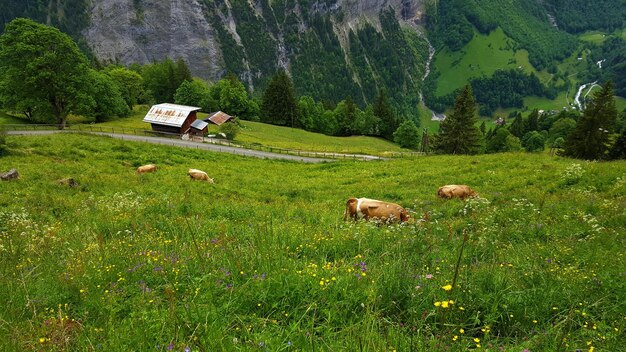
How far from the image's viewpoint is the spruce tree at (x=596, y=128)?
54.7 metres

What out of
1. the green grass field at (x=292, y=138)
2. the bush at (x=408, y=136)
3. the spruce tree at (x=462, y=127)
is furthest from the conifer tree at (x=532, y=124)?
the spruce tree at (x=462, y=127)

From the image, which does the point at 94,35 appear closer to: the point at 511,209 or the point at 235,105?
the point at 235,105

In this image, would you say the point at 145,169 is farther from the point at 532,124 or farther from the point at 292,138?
the point at 532,124

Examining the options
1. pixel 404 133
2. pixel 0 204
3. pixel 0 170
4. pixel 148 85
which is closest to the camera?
pixel 0 204

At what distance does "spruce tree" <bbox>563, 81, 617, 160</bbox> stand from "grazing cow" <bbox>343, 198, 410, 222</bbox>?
58.2m

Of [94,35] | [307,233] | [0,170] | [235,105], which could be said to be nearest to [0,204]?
[0,170]

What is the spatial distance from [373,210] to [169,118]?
63.0m

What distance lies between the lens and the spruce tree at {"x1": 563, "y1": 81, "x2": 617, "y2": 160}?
54.7 m

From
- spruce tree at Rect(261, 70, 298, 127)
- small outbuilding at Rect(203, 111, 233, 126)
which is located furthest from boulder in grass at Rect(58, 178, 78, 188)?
spruce tree at Rect(261, 70, 298, 127)

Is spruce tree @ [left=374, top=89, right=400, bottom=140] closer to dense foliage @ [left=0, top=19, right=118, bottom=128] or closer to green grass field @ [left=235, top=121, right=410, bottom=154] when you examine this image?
green grass field @ [left=235, top=121, right=410, bottom=154]

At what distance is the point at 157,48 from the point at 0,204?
21332 cm

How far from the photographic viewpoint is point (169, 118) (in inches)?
2653

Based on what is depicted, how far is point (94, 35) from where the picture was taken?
19450 cm

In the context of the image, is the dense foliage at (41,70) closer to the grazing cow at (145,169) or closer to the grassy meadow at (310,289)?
the grazing cow at (145,169)
